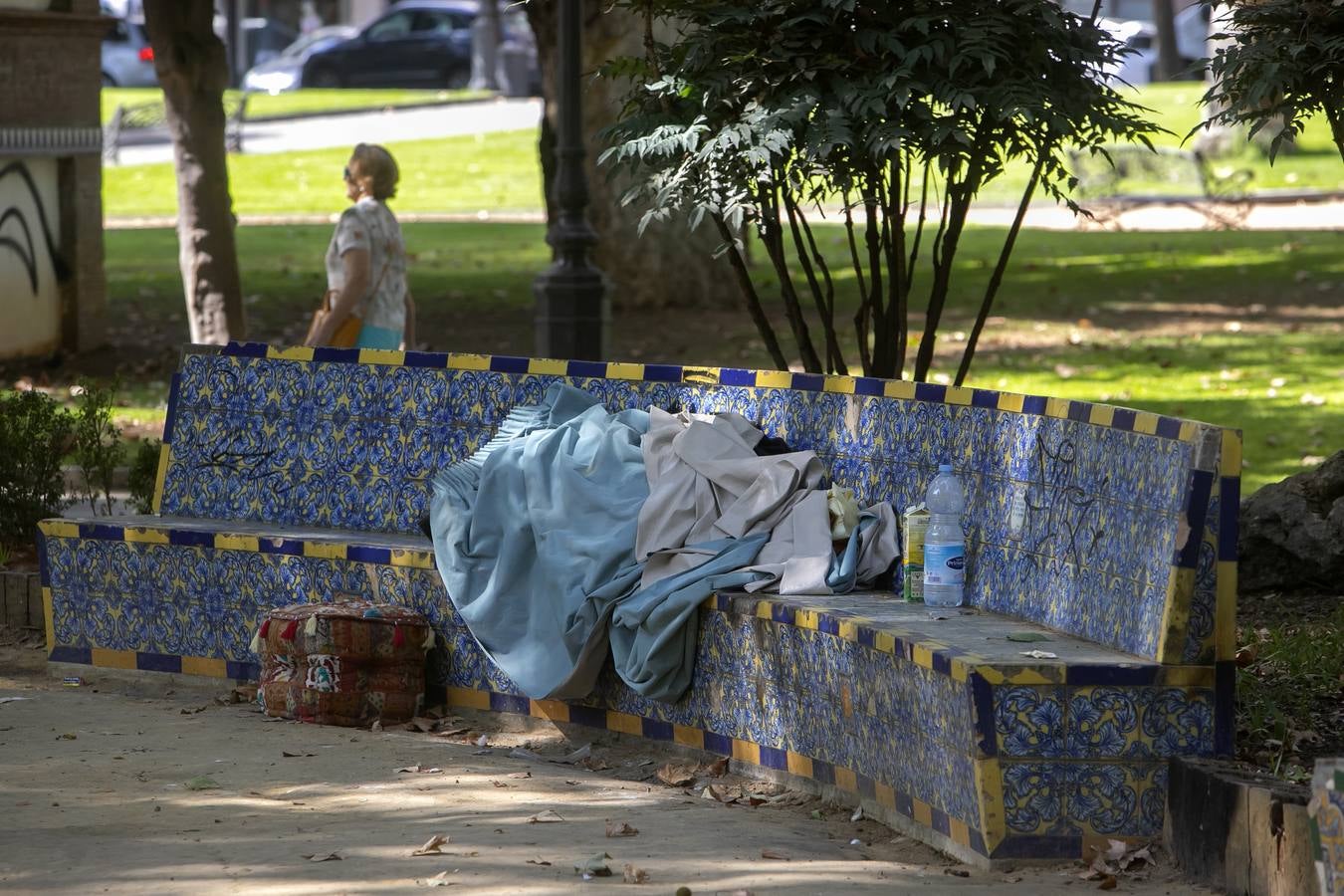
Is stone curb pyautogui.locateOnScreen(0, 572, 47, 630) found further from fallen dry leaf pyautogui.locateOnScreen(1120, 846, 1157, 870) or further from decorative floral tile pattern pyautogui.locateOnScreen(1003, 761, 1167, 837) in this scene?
fallen dry leaf pyautogui.locateOnScreen(1120, 846, 1157, 870)

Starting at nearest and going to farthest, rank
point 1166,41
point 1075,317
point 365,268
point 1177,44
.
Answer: point 365,268 < point 1075,317 < point 1166,41 < point 1177,44

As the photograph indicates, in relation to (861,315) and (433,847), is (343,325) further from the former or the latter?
(433,847)

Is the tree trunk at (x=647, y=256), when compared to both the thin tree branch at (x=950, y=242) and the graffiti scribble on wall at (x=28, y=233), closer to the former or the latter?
the graffiti scribble on wall at (x=28, y=233)

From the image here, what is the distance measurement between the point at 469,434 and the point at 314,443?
2.17ft

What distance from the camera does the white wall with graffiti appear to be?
14625mm

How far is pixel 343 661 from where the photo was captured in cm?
660

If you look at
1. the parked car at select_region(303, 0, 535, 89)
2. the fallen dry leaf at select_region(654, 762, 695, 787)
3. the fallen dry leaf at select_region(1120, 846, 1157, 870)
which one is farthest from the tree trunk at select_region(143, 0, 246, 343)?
the parked car at select_region(303, 0, 535, 89)

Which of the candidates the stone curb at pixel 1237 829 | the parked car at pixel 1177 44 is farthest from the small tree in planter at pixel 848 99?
the parked car at pixel 1177 44

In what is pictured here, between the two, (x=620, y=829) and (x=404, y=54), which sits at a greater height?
(x=404, y=54)

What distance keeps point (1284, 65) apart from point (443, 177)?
23823 millimetres

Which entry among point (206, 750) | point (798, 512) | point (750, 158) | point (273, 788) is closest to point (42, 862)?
point (273, 788)

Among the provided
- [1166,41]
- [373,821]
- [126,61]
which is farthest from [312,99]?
[373,821]

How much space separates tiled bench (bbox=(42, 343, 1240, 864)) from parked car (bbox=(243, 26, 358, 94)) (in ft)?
117

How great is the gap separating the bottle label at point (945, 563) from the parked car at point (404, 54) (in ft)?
Answer: 122
